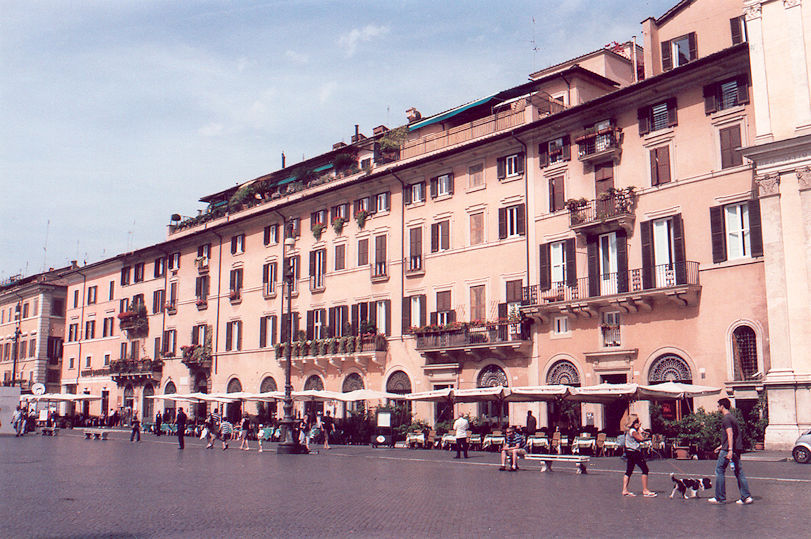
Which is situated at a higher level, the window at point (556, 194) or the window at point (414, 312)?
the window at point (556, 194)

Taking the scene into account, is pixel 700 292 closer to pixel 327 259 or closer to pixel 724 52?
pixel 724 52

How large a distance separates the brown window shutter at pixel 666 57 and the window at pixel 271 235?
2448 cm

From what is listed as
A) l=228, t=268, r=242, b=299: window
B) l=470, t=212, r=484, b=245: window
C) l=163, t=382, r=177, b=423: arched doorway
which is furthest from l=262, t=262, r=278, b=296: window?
l=470, t=212, r=484, b=245: window

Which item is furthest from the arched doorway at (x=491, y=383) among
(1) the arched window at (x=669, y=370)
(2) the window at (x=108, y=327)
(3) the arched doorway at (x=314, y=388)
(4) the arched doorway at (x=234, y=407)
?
(2) the window at (x=108, y=327)

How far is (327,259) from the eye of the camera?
148 feet

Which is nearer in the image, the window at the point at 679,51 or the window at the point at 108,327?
the window at the point at 679,51

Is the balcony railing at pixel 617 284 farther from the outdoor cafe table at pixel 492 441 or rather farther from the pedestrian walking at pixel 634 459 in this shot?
the pedestrian walking at pixel 634 459

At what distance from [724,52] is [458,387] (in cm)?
1757

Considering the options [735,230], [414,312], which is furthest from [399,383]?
[735,230]

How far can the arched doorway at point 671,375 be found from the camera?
29.0m

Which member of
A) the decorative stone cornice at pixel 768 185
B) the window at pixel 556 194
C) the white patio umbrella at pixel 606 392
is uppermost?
the window at pixel 556 194

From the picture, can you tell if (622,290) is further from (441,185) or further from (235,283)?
(235,283)

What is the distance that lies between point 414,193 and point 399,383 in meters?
9.35

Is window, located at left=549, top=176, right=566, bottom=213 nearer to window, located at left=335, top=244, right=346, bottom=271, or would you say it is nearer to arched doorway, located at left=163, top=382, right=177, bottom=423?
window, located at left=335, top=244, right=346, bottom=271
